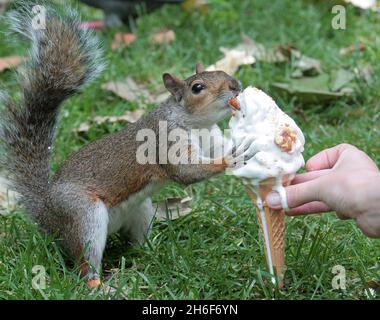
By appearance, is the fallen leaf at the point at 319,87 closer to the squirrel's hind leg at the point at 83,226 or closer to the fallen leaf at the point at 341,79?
the fallen leaf at the point at 341,79

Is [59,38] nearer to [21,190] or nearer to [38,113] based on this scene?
[38,113]

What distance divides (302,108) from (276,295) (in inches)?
56.7

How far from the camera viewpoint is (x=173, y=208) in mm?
2502

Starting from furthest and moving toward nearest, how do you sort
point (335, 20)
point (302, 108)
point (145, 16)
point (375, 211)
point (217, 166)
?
point (145, 16) < point (335, 20) < point (302, 108) < point (217, 166) < point (375, 211)

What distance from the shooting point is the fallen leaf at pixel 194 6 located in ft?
14.0

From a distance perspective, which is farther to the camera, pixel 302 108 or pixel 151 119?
pixel 302 108

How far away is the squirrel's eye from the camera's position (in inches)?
85.4

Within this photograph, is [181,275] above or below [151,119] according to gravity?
below

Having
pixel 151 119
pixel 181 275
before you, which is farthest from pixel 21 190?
pixel 181 275

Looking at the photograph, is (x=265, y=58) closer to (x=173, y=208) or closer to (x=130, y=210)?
(x=173, y=208)

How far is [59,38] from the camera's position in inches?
90.6

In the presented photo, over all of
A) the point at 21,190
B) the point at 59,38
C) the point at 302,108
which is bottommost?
the point at 302,108

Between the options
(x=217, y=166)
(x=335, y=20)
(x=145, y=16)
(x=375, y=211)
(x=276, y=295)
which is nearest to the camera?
(x=375, y=211)

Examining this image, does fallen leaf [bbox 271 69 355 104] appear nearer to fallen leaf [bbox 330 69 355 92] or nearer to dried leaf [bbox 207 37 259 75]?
fallen leaf [bbox 330 69 355 92]
